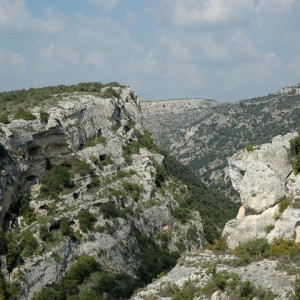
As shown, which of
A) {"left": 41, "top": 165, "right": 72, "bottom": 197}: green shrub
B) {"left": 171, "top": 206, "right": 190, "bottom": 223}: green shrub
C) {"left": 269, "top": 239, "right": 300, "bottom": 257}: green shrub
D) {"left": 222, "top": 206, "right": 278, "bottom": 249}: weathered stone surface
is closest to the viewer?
{"left": 269, "top": 239, "right": 300, "bottom": 257}: green shrub

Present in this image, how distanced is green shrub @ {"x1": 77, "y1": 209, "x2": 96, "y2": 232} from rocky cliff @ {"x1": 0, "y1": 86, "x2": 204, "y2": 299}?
106mm

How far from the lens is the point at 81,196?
175 feet

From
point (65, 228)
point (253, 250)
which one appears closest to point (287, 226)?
point (253, 250)

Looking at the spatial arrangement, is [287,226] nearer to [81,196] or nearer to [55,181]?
[81,196]

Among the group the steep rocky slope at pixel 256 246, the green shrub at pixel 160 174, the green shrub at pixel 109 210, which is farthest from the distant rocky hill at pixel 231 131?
the steep rocky slope at pixel 256 246

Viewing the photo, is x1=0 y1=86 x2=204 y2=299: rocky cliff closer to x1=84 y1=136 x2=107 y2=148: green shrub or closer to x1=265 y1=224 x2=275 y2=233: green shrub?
x1=84 y1=136 x2=107 y2=148: green shrub

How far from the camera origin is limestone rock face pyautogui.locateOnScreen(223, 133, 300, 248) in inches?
1030

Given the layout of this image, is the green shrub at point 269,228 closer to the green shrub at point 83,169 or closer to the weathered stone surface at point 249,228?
the weathered stone surface at point 249,228

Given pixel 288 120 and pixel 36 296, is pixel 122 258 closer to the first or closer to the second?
pixel 36 296

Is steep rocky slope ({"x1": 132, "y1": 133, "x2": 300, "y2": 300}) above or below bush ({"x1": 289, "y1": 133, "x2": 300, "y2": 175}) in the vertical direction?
below

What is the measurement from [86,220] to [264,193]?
83.9 feet

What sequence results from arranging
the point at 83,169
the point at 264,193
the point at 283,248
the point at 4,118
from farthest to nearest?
the point at 83,169 → the point at 4,118 → the point at 264,193 → the point at 283,248

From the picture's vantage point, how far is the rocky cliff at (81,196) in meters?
44.2

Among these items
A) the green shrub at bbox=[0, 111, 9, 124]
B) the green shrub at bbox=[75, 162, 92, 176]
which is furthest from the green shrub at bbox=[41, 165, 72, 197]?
the green shrub at bbox=[0, 111, 9, 124]
